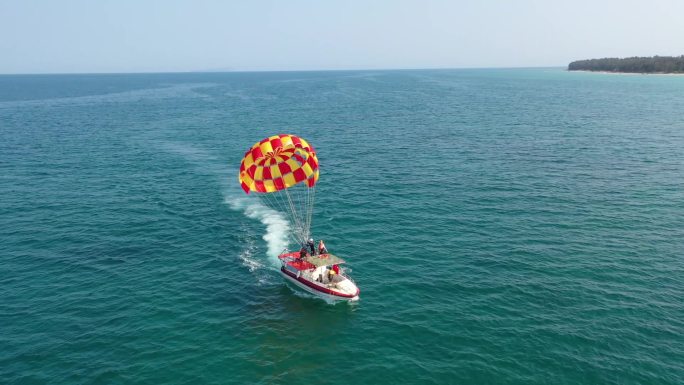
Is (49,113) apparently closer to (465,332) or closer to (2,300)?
(2,300)

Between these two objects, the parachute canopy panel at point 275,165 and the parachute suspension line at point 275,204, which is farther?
the parachute suspension line at point 275,204

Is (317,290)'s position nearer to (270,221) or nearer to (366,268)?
(366,268)

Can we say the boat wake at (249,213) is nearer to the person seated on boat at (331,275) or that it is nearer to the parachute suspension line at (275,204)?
the parachute suspension line at (275,204)

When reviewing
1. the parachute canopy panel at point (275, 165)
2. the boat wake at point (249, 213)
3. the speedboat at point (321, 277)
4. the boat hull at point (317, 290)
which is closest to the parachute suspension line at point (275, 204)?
the boat wake at point (249, 213)

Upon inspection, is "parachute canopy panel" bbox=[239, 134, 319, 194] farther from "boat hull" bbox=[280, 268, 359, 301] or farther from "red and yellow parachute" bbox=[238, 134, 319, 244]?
"boat hull" bbox=[280, 268, 359, 301]

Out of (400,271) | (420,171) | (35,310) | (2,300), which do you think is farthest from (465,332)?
(420,171)

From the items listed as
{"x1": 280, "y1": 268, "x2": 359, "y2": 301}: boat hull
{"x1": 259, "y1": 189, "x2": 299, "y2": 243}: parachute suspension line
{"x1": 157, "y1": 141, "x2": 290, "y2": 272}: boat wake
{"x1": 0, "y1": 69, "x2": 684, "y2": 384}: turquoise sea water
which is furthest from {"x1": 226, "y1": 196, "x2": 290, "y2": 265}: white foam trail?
{"x1": 280, "y1": 268, "x2": 359, "y2": 301}: boat hull

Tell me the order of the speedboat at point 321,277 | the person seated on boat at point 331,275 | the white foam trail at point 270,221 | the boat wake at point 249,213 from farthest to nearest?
1. the white foam trail at point 270,221
2. the boat wake at point 249,213
3. the person seated on boat at point 331,275
4. the speedboat at point 321,277

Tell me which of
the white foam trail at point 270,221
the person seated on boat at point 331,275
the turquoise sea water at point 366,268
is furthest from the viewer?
the white foam trail at point 270,221
